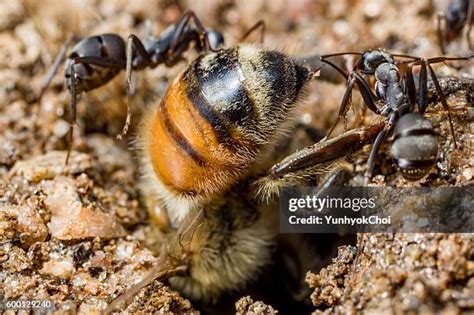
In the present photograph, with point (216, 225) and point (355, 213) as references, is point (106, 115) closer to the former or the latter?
point (216, 225)

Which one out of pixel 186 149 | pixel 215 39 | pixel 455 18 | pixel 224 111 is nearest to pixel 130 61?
pixel 215 39

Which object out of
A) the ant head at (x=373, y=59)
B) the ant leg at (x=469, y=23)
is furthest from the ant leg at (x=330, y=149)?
the ant leg at (x=469, y=23)

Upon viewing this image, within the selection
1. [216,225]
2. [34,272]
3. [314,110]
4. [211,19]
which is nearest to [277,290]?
[216,225]

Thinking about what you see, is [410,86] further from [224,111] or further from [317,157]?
[224,111]

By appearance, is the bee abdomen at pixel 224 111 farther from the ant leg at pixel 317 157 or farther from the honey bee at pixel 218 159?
the ant leg at pixel 317 157

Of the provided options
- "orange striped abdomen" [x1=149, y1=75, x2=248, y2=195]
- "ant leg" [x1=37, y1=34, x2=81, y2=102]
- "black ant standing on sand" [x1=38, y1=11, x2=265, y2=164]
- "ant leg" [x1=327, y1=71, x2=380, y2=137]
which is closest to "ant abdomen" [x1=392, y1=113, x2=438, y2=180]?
"ant leg" [x1=327, y1=71, x2=380, y2=137]

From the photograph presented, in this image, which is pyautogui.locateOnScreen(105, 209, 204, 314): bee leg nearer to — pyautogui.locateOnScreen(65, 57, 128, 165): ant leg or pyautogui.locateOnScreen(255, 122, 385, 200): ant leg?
pyautogui.locateOnScreen(255, 122, 385, 200): ant leg
